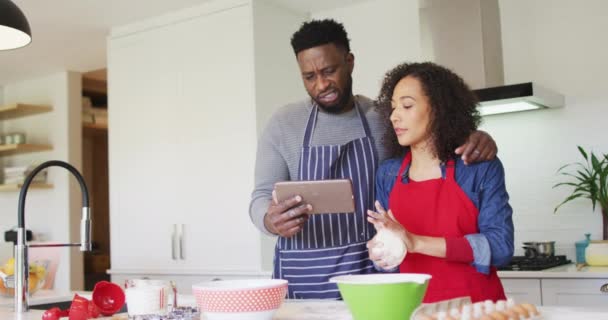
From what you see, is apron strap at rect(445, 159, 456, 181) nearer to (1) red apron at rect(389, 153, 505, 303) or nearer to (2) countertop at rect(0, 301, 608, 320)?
(1) red apron at rect(389, 153, 505, 303)

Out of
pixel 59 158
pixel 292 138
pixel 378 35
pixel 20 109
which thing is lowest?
pixel 292 138

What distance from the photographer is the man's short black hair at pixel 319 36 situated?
6.58ft

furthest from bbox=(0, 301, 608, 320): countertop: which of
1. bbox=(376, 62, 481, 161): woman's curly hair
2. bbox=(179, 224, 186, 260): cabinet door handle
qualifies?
bbox=(179, 224, 186, 260): cabinet door handle

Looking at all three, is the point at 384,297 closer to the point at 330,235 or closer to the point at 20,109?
the point at 330,235

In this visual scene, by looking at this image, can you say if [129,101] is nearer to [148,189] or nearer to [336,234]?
[148,189]

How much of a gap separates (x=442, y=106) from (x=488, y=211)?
306 millimetres

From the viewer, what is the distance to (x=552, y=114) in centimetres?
359

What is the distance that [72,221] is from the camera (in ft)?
18.6

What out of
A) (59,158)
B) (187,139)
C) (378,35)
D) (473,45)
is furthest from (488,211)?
(59,158)

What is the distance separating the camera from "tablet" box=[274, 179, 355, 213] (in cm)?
164

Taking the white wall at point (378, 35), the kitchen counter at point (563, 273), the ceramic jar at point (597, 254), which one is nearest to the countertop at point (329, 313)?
the kitchen counter at point (563, 273)

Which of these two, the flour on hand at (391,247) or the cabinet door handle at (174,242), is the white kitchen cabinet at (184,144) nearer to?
the cabinet door handle at (174,242)

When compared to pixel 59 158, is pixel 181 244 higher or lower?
lower

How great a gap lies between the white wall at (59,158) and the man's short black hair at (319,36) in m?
4.12
